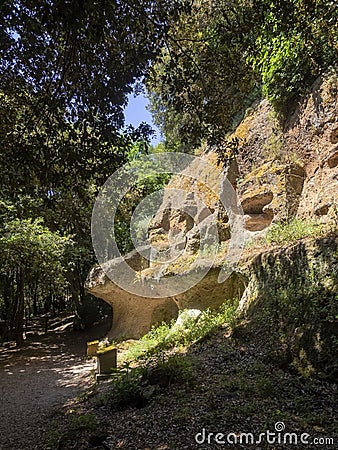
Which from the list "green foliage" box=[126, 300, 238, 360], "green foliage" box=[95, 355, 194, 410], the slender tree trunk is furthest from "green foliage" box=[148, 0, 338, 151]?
the slender tree trunk

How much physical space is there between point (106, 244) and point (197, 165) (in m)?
5.66

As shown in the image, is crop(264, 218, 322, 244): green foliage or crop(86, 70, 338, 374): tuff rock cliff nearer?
crop(86, 70, 338, 374): tuff rock cliff

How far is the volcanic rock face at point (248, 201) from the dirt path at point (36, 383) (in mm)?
2573

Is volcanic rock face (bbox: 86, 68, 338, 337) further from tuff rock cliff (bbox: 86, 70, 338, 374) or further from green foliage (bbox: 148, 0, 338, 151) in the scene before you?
green foliage (bbox: 148, 0, 338, 151)

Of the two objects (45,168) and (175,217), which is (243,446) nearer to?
(45,168)

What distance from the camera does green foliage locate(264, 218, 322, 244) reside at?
775 centimetres

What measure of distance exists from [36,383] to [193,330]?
174 inches

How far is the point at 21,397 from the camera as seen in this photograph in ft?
26.0

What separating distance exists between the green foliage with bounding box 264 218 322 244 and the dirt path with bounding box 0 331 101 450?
573cm

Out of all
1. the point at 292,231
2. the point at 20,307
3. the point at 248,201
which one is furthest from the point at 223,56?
the point at 20,307

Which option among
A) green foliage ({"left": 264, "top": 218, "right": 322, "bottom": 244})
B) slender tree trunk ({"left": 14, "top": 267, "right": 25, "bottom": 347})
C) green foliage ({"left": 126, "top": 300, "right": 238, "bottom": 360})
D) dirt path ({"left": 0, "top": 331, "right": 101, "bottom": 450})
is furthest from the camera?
slender tree trunk ({"left": 14, "top": 267, "right": 25, "bottom": 347})

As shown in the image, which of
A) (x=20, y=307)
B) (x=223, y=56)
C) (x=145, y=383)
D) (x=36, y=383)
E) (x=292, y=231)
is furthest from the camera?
(x=20, y=307)

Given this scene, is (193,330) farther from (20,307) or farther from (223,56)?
(20,307)

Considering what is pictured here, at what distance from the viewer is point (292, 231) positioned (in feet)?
28.3
